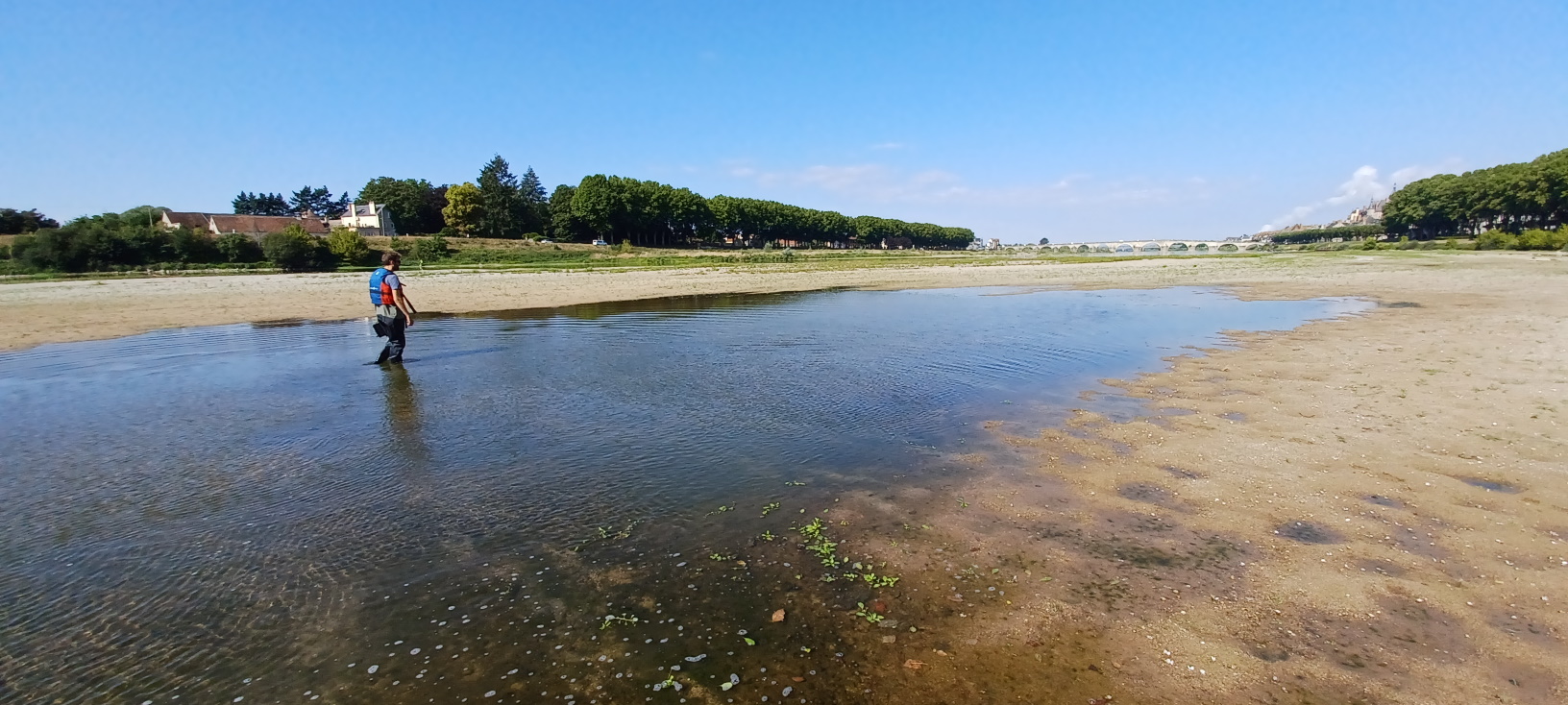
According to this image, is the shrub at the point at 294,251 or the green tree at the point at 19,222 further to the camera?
the green tree at the point at 19,222

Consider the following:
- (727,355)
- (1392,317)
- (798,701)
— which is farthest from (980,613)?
(1392,317)

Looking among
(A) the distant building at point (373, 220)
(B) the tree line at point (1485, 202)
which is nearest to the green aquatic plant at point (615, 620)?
(B) the tree line at point (1485, 202)

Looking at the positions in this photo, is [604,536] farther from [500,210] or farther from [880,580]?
[500,210]

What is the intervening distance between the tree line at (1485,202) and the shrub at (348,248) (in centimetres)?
13355

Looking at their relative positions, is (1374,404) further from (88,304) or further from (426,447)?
(88,304)

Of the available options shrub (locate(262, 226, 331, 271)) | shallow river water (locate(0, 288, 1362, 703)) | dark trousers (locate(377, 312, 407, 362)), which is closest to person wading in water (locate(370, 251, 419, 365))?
dark trousers (locate(377, 312, 407, 362))

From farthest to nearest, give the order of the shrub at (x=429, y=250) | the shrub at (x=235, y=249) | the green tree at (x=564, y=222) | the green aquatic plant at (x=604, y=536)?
the green tree at (x=564, y=222) < the shrub at (x=429, y=250) < the shrub at (x=235, y=249) < the green aquatic plant at (x=604, y=536)

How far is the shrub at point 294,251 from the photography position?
67.6 m

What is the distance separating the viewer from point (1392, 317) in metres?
23.4

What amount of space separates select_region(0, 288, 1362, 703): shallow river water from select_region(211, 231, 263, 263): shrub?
63.2 m

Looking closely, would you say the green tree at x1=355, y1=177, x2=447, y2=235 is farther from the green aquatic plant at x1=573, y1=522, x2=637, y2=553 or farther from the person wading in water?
the green aquatic plant at x1=573, y1=522, x2=637, y2=553

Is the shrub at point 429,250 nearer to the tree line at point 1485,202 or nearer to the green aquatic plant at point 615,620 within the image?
the green aquatic plant at point 615,620

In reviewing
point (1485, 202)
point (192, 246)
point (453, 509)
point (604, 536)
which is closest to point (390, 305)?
point (453, 509)

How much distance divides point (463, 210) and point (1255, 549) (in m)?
126
